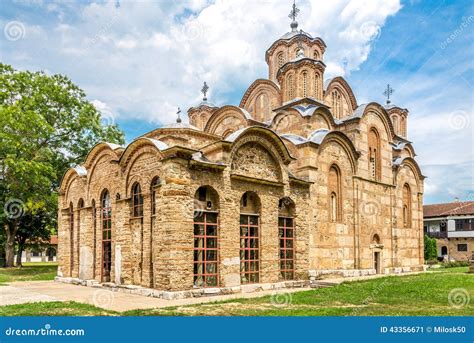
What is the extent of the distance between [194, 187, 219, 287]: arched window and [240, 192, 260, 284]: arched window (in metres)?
1.41

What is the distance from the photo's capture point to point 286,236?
1825 centimetres

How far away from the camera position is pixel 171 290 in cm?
1348

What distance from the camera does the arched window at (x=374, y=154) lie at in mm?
24706

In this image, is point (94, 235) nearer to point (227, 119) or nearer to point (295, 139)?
point (295, 139)

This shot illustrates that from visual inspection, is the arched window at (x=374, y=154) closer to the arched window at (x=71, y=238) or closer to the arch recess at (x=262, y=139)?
the arch recess at (x=262, y=139)

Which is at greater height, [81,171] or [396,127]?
[396,127]

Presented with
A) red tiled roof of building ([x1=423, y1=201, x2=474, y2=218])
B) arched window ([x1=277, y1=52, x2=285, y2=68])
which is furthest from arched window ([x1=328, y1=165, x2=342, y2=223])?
red tiled roof of building ([x1=423, y1=201, x2=474, y2=218])

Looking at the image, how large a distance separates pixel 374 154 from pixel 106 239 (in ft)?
→ 51.1

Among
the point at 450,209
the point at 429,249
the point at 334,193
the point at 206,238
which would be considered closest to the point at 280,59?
the point at 334,193

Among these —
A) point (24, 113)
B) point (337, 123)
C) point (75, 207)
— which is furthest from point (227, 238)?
point (24, 113)

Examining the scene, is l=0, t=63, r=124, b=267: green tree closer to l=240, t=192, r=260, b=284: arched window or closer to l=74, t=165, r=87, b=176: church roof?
l=74, t=165, r=87, b=176: church roof

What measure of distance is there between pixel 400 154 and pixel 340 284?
565 inches

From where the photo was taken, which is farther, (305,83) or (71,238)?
(305,83)

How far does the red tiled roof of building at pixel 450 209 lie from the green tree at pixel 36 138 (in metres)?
33.6
